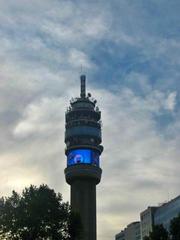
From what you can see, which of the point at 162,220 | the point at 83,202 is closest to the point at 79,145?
the point at 83,202

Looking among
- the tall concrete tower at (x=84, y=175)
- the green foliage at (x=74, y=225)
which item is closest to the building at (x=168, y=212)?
the tall concrete tower at (x=84, y=175)

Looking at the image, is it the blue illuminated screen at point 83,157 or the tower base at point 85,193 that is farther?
the blue illuminated screen at point 83,157

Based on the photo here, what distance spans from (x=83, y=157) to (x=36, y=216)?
97.5 m

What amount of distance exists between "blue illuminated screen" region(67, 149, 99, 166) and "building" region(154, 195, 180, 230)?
31111 millimetres

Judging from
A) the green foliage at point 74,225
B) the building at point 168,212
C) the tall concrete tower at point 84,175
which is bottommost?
the green foliage at point 74,225

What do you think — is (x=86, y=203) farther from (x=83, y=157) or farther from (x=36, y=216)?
(x=36, y=216)

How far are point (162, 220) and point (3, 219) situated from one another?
102m

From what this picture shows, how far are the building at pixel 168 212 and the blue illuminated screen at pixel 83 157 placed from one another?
31.1 meters

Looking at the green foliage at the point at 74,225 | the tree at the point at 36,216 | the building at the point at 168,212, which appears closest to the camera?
the tree at the point at 36,216

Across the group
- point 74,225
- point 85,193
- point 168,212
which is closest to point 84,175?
point 85,193

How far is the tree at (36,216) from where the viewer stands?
99.2m

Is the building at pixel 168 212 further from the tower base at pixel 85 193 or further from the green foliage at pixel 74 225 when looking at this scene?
the green foliage at pixel 74 225

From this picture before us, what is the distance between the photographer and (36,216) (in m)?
99.8

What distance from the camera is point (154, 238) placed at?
104812mm
